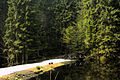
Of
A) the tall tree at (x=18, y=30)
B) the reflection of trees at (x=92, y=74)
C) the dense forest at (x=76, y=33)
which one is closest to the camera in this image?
the reflection of trees at (x=92, y=74)

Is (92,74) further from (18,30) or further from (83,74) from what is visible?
(18,30)

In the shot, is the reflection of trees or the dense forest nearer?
the reflection of trees

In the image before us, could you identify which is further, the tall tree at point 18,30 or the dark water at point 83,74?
the tall tree at point 18,30

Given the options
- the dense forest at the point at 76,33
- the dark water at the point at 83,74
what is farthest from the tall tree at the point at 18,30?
the dark water at the point at 83,74

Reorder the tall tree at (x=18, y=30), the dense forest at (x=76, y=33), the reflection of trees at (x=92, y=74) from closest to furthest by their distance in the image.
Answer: the reflection of trees at (x=92, y=74)
the dense forest at (x=76, y=33)
the tall tree at (x=18, y=30)

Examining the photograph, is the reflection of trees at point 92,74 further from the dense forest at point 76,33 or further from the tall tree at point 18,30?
the tall tree at point 18,30

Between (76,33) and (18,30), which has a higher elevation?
(18,30)

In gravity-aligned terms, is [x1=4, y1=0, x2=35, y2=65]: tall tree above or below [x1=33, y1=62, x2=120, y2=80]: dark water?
above

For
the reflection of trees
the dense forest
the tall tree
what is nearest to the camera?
the reflection of trees

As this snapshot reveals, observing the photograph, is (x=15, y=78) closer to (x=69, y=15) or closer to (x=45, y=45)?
(x=45, y=45)

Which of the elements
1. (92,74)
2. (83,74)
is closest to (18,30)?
(83,74)

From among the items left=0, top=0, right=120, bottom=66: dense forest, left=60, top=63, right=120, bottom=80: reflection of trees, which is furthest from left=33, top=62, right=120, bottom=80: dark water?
left=0, top=0, right=120, bottom=66: dense forest

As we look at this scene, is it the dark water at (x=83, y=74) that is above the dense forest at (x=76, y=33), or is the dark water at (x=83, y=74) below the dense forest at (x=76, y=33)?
below

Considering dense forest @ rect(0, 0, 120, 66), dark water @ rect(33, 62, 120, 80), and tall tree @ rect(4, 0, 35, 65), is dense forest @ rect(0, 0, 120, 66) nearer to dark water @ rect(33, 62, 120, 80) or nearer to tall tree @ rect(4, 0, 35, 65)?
tall tree @ rect(4, 0, 35, 65)
